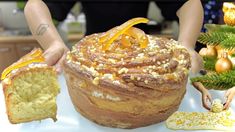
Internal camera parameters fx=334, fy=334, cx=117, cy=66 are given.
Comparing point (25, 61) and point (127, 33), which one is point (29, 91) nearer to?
point (25, 61)

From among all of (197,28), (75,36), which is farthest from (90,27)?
(75,36)

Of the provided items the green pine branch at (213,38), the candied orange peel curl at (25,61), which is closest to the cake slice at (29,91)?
the candied orange peel curl at (25,61)

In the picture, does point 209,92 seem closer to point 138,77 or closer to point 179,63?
point 179,63

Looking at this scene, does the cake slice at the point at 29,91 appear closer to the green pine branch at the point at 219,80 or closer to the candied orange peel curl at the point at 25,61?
the candied orange peel curl at the point at 25,61

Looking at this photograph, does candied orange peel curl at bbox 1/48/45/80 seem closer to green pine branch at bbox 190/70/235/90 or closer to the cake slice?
the cake slice

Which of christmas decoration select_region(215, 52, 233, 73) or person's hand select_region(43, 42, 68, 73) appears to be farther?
person's hand select_region(43, 42, 68, 73)

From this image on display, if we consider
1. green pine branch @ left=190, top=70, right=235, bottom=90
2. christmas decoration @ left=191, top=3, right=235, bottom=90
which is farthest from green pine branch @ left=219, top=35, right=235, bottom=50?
green pine branch @ left=190, top=70, right=235, bottom=90

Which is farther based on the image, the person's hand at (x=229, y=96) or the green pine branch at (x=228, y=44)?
the person's hand at (x=229, y=96)

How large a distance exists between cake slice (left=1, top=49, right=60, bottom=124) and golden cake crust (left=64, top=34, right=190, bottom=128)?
62 millimetres

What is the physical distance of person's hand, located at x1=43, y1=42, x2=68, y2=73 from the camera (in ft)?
3.83

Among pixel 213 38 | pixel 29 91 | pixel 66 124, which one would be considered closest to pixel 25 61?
pixel 29 91

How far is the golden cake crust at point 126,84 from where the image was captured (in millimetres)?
817

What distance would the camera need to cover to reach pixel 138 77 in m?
0.81

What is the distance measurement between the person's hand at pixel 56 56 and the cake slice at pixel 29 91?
21 centimetres
